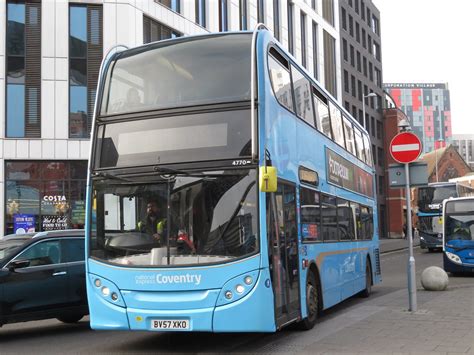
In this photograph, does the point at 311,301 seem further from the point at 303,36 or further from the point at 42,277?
the point at 303,36

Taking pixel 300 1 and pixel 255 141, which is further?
pixel 300 1

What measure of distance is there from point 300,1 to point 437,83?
13337 centimetres

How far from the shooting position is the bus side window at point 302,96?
364 inches

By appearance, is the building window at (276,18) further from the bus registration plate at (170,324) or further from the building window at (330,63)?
the bus registration plate at (170,324)

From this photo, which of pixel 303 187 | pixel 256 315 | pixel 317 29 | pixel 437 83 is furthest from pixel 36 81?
pixel 437 83

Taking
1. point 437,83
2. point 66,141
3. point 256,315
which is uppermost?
point 437,83

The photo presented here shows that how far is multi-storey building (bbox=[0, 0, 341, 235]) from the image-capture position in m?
25.6

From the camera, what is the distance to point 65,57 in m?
26.3

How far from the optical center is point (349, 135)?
43.8ft

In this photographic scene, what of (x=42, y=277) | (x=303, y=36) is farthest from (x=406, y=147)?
(x=303, y=36)

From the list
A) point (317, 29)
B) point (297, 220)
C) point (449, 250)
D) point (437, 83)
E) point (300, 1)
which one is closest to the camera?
point (297, 220)

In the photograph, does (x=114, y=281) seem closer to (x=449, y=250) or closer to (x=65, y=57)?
(x=449, y=250)

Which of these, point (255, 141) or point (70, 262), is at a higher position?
point (255, 141)

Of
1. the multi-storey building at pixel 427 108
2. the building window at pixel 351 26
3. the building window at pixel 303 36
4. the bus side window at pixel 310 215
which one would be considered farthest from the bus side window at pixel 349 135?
the multi-storey building at pixel 427 108
